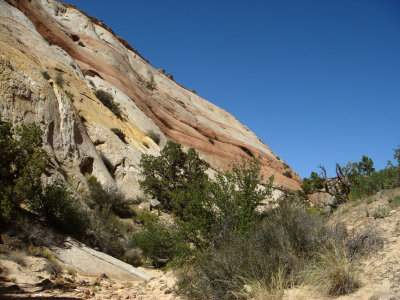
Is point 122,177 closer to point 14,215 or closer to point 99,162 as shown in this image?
point 99,162

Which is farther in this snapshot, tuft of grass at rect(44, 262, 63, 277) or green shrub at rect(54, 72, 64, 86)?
green shrub at rect(54, 72, 64, 86)

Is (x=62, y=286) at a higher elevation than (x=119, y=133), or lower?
lower

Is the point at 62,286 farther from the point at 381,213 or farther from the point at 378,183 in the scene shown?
the point at 378,183

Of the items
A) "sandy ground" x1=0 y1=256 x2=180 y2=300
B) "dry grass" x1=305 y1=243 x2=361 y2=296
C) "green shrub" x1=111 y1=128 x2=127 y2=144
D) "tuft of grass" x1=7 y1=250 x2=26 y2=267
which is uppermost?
"green shrub" x1=111 y1=128 x2=127 y2=144

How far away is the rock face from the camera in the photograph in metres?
12.7

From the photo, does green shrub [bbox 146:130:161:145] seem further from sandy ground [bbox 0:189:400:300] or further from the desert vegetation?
sandy ground [bbox 0:189:400:300]

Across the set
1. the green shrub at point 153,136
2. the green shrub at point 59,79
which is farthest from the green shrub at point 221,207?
the green shrub at point 153,136

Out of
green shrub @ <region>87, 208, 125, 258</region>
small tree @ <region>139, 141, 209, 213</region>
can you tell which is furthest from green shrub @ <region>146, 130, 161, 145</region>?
green shrub @ <region>87, 208, 125, 258</region>

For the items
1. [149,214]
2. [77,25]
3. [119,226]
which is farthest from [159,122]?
[119,226]

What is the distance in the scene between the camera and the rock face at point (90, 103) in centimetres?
1273

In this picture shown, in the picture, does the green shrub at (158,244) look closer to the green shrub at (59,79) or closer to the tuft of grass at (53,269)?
the tuft of grass at (53,269)

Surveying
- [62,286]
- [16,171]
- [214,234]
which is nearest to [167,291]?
[214,234]

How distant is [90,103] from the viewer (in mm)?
18875

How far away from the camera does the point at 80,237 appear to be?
8.89 m
